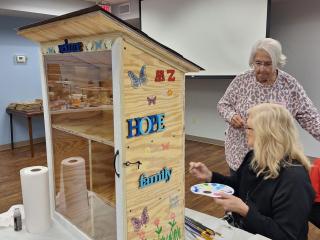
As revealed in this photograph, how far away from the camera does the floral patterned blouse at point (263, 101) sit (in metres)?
1.79

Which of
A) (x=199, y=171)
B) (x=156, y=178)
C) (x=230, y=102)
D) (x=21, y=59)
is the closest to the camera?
(x=156, y=178)

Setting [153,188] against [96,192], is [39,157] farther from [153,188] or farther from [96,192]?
[153,188]

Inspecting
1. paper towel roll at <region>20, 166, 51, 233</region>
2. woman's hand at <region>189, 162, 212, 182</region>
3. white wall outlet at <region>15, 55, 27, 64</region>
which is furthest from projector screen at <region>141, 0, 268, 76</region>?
paper towel roll at <region>20, 166, 51, 233</region>

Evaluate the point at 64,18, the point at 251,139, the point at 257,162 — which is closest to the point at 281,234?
the point at 257,162

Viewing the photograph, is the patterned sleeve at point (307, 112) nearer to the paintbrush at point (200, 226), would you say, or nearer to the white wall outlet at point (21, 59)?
the paintbrush at point (200, 226)

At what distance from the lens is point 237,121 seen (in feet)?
6.01

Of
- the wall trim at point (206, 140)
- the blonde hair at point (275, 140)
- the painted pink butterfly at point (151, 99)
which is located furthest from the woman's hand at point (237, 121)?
the wall trim at point (206, 140)

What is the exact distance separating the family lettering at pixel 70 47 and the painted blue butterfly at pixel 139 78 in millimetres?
253

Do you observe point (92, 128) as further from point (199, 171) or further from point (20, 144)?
point (20, 144)

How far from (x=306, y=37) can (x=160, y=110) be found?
3.69m

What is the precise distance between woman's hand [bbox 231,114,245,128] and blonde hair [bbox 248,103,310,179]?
0.59m

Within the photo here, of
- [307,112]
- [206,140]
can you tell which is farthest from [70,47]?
[206,140]

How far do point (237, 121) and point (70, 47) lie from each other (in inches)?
44.9

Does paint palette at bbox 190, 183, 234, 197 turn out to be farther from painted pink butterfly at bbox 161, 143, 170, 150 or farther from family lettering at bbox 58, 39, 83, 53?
family lettering at bbox 58, 39, 83, 53
